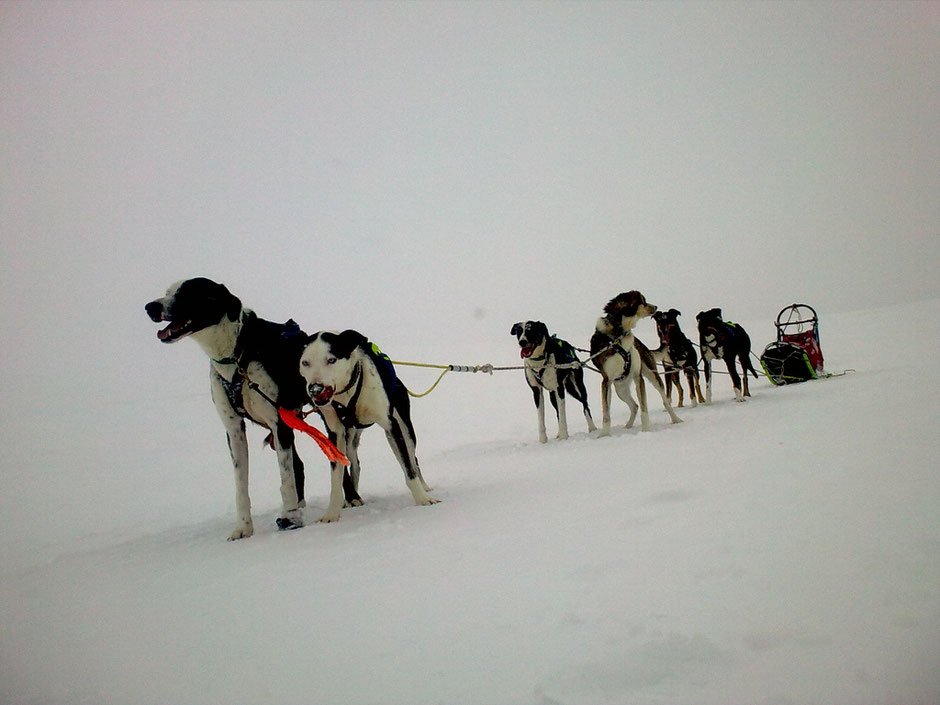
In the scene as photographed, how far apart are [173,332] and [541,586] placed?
2706mm

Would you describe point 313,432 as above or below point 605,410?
above

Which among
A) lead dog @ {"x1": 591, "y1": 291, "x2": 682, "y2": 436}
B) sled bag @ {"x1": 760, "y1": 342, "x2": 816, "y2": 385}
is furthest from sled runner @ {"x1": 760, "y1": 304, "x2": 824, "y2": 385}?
lead dog @ {"x1": 591, "y1": 291, "x2": 682, "y2": 436}

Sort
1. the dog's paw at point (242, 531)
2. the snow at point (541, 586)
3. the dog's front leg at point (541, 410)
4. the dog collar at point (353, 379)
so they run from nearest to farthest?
the snow at point (541, 586), the dog's paw at point (242, 531), the dog collar at point (353, 379), the dog's front leg at point (541, 410)

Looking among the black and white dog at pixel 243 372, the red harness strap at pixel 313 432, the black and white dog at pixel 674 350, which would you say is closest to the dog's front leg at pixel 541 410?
the black and white dog at pixel 674 350

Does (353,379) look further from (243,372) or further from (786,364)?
(786,364)

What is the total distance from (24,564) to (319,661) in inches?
118

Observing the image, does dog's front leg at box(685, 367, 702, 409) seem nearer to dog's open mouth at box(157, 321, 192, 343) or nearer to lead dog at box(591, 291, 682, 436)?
lead dog at box(591, 291, 682, 436)

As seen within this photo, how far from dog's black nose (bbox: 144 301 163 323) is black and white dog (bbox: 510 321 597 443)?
4.47 m

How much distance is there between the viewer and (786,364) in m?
9.66

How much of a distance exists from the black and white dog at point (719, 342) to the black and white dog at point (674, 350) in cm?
24

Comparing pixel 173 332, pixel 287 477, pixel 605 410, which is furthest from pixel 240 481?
pixel 605 410

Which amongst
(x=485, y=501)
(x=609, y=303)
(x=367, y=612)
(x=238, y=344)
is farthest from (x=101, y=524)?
(x=609, y=303)

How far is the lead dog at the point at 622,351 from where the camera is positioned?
7.50 metres

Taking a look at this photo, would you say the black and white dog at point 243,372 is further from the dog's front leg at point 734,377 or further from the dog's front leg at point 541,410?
the dog's front leg at point 734,377
